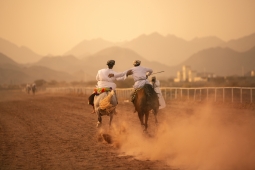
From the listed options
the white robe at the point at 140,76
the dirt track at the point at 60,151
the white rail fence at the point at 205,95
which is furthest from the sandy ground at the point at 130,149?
the white rail fence at the point at 205,95

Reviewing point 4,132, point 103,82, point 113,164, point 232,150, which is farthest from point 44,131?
point 232,150

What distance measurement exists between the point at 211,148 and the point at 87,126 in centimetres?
853

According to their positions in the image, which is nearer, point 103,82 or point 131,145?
point 131,145

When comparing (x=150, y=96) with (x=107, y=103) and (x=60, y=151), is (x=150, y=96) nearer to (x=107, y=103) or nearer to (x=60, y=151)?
(x=107, y=103)

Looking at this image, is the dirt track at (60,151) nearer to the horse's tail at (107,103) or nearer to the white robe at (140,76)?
the horse's tail at (107,103)

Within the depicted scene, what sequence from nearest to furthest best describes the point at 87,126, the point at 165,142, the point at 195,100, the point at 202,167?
the point at 202,167 < the point at 165,142 < the point at 87,126 < the point at 195,100

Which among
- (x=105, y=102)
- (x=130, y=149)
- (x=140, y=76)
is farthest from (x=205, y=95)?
(x=130, y=149)

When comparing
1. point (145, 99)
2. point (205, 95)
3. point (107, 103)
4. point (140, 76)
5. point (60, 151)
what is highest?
point (140, 76)

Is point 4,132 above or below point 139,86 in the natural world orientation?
below

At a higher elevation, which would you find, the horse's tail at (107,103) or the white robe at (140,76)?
the white robe at (140,76)

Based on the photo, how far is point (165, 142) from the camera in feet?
39.1

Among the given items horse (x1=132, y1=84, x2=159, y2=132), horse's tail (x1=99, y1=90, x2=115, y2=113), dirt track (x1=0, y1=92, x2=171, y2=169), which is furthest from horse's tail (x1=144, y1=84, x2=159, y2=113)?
dirt track (x1=0, y1=92, x2=171, y2=169)

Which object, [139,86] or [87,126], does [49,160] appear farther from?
[87,126]

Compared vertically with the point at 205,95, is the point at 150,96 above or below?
above
